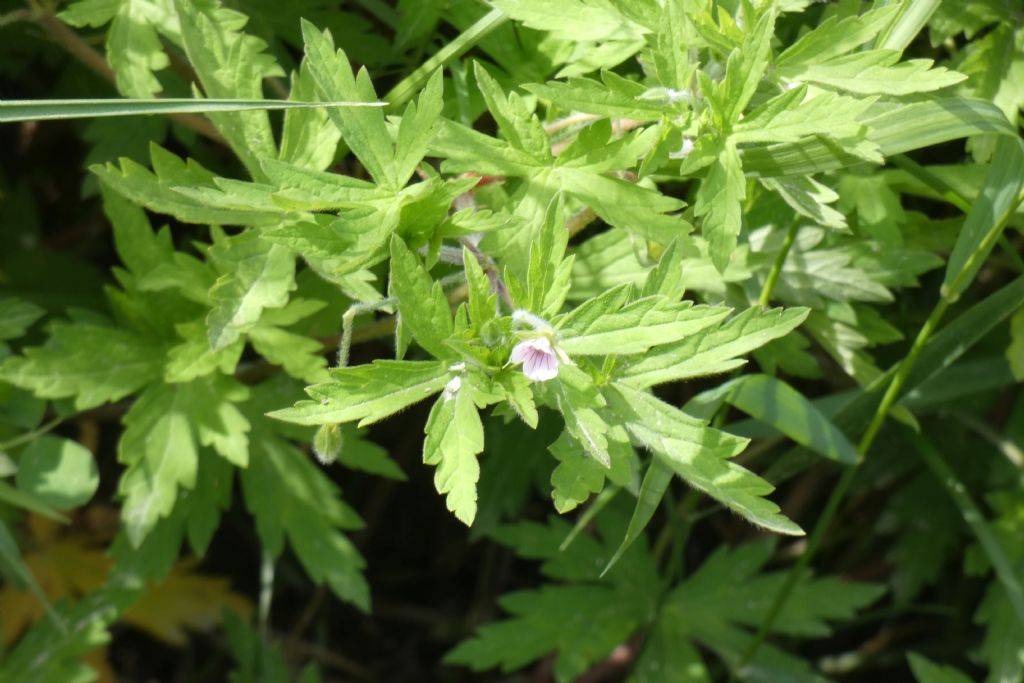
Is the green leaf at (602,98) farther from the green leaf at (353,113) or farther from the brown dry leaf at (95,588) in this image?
→ the brown dry leaf at (95,588)

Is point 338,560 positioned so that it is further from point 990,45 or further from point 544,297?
point 990,45

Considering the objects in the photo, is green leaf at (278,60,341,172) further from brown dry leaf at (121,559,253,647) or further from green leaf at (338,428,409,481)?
brown dry leaf at (121,559,253,647)

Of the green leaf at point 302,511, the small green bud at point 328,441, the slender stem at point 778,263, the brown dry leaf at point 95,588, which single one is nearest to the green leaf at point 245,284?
the small green bud at point 328,441

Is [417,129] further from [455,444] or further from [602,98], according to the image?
[455,444]

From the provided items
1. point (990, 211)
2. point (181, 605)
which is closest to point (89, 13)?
point (990, 211)

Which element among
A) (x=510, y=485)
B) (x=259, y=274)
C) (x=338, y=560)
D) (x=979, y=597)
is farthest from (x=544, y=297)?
(x=979, y=597)

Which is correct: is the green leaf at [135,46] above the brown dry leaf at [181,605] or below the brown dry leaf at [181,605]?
above

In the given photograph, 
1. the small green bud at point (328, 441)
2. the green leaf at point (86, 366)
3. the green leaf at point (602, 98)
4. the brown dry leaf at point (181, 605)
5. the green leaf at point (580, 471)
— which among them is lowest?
the brown dry leaf at point (181, 605)
